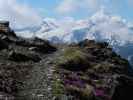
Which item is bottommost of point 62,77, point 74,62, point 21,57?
point 62,77

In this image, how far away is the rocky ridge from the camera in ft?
97.2

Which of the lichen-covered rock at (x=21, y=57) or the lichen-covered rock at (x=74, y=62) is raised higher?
the lichen-covered rock at (x=21, y=57)

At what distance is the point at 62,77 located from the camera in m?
35.8

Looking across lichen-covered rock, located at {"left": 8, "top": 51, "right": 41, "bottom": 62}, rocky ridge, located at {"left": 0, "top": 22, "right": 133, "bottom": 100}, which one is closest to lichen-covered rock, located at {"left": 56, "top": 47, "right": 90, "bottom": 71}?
rocky ridge, located at {"left": 0, "top": 22, "right": 133, "bottom": 100}

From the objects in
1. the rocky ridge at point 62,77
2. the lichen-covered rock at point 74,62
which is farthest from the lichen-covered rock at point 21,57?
the lichen-covered rock at point 74,62

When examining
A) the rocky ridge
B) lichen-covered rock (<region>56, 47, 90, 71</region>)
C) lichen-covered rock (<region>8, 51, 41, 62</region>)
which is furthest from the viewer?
lichen-covered rock (<region>56, 47, 90, 71</region>)

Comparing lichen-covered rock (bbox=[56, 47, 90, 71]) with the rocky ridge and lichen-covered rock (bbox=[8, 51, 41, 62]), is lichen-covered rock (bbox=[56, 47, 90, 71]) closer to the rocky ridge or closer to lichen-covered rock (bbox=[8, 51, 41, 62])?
the rocky ridge

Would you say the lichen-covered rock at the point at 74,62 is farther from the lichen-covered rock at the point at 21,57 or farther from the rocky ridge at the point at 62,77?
the lichen-covered rock at the point at 21,57

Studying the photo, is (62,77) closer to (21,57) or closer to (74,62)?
(74,62)

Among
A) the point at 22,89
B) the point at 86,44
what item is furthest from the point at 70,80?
the point at 86,44

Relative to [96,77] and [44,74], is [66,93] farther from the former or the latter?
[96,77]

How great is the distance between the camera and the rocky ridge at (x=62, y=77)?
97.2 feet

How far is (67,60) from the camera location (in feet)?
147

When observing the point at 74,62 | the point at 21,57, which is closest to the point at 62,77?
the point at 74,62
